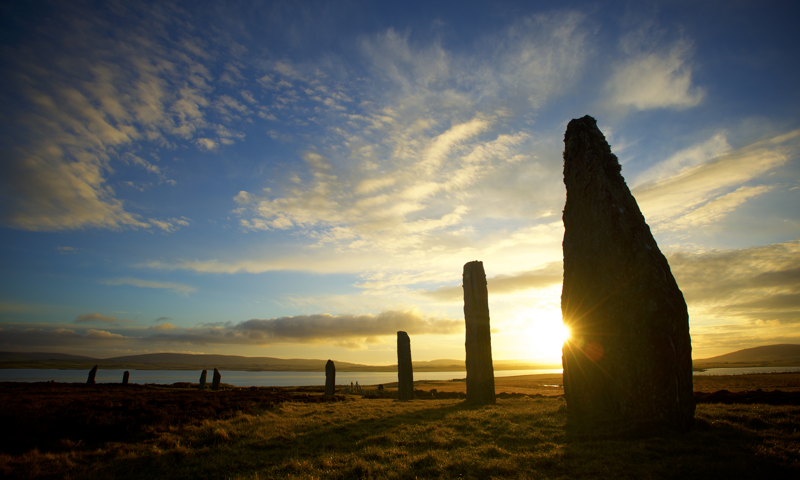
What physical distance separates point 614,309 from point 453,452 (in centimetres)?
552

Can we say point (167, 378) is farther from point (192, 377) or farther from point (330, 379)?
point (330, 379)

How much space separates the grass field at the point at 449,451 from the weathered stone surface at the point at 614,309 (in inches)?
35.4

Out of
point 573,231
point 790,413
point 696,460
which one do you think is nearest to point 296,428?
point 696,460

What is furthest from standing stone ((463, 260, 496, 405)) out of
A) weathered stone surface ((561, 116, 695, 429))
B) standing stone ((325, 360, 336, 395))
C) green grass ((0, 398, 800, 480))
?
standing stone ((325, 360, 336, 395))

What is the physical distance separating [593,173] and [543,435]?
25.1 feet

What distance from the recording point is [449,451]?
7.69 m

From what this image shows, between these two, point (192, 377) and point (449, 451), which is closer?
point (449, 451)

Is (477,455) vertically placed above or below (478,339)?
below

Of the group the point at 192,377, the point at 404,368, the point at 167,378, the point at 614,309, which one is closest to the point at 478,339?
the point at 404,368

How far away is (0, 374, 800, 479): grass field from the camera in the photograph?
6020mm

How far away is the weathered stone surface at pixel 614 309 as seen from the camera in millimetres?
8094

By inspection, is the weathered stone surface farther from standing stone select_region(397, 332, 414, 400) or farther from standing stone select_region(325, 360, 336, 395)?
standing stone select_region(325, 360, 336, 395)

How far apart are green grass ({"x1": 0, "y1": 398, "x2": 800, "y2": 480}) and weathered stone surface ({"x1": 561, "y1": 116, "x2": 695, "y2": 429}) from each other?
900mm

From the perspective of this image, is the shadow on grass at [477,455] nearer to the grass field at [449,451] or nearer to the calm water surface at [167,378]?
the grass field at [449,451]
